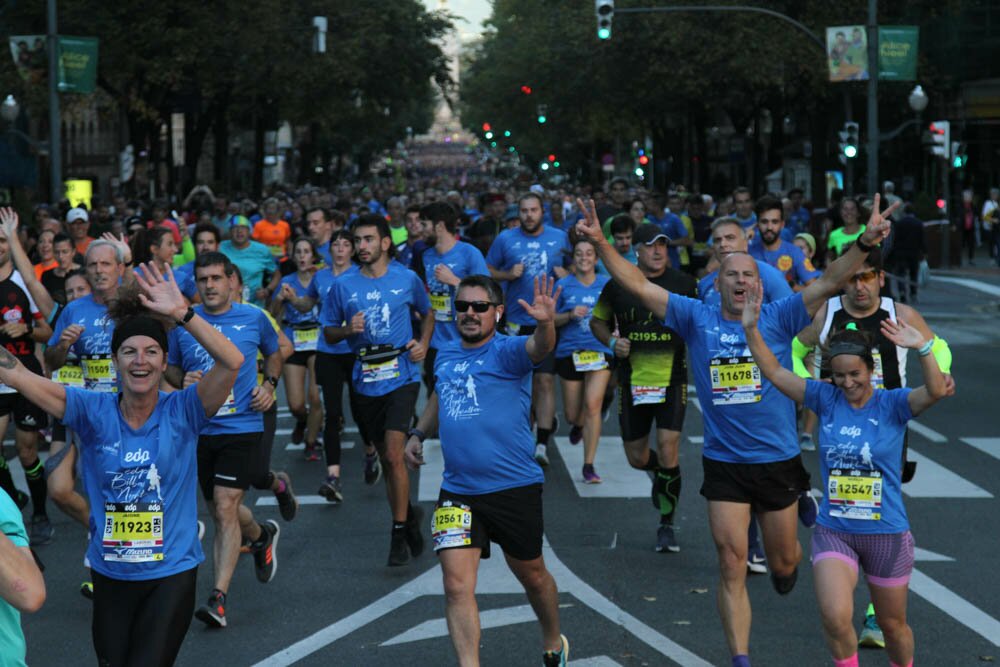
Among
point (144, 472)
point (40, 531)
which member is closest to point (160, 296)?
point (144, 472)

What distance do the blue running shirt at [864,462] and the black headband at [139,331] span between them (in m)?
2.54

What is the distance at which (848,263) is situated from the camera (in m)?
7.37

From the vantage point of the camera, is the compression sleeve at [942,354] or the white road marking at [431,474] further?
the white road marking at [431,474]

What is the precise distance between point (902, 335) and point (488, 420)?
1693 mm

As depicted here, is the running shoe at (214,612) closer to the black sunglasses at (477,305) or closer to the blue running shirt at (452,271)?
the black sunglasses at (477,305)

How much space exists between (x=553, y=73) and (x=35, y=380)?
161 ft

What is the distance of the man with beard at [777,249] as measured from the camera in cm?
1296

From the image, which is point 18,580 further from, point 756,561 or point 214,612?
point 756,561

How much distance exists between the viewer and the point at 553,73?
53.8 metres

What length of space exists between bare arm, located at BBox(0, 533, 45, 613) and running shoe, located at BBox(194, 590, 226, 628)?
466cm

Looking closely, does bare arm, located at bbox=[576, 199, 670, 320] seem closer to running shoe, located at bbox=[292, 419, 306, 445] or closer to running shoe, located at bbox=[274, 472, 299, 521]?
running shoe, located at bbox=[274, 472, 299, 521]

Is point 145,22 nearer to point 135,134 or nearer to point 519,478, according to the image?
point 135,134

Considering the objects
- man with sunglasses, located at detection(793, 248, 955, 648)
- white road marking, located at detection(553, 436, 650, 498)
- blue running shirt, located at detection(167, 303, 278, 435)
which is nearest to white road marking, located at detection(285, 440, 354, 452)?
white road marking, located at detection(553, 436, 650, 498)

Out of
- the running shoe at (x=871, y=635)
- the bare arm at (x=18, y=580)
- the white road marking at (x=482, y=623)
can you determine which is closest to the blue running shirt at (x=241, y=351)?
the white road marking at (x=482, y=623)
